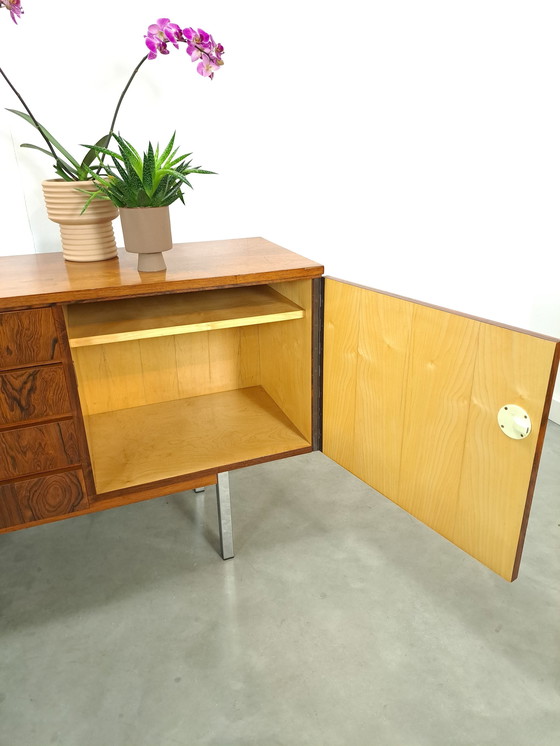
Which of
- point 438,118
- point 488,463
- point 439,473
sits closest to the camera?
point 488,463

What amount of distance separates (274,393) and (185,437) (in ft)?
1.03

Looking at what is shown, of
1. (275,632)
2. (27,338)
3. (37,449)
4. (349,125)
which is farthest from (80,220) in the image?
(275,632)

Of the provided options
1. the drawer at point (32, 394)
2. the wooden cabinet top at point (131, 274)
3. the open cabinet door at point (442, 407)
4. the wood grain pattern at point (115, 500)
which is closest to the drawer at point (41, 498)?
the wood grain pattern at point (115, 500)

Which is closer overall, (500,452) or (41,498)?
(500,452)

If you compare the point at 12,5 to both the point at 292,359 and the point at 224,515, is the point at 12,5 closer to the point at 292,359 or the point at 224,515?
the point at 292,359

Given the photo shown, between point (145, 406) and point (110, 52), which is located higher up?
point (110, 52)

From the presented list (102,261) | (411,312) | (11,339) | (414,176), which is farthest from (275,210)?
(11,339)

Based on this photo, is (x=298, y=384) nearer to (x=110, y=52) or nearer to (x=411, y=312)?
(x=411, y=312)

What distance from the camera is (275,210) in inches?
66.9

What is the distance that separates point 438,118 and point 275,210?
0.64 meters

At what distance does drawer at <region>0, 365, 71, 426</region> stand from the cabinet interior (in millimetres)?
89

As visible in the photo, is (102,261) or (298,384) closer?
(102,261)

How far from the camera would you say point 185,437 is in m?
1.43

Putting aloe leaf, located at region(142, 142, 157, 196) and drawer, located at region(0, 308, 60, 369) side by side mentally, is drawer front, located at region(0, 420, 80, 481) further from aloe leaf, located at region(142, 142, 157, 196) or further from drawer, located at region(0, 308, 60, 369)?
aloe leaf, located at region(142, 142, 157, 196)
